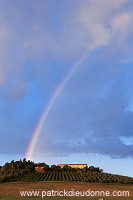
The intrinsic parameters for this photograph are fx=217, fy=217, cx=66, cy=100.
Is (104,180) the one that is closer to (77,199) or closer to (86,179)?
(86,179)

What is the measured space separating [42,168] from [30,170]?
8.37 m

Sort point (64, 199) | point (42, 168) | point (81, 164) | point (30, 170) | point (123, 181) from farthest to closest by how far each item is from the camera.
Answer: point (81, 164) → point (42, 168) → point (30, 170) → point (123, 181) → point (64, 199)

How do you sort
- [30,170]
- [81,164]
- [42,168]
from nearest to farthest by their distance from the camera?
1. [30,170]
2. [42,168]
3. [81,164]

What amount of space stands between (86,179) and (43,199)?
37428 mm

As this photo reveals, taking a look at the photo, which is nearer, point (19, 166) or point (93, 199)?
point (93, 199)

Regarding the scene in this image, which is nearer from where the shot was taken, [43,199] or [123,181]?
[43,199]

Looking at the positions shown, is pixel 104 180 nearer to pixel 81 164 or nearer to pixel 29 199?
pixel 29 199

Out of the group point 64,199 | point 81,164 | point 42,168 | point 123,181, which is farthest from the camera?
point 81,164

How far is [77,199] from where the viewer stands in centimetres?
2980

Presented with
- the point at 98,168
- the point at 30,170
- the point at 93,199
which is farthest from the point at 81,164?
the point at 93,199

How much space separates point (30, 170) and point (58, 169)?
13001 millimetres

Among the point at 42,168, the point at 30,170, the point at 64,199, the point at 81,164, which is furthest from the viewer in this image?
the point at 81,164

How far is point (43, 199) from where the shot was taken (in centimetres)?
2981

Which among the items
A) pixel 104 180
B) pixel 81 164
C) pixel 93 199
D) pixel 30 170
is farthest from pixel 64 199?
pixel 81 164
